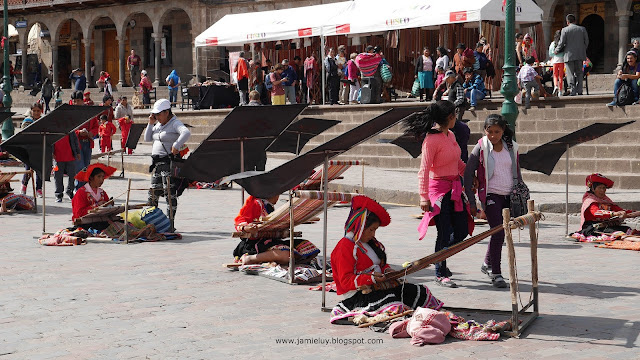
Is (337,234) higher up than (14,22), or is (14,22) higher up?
(14,22)

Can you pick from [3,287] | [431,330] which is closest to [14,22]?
[3,287]

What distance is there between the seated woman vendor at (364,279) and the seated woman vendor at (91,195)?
5.08 m

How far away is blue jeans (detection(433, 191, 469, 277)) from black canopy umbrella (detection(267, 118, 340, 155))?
3.79 metres

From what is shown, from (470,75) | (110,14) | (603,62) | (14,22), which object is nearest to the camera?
(470,75)

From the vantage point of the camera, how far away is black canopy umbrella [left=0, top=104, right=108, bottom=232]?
11898 mm

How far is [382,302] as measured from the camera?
6660 mm

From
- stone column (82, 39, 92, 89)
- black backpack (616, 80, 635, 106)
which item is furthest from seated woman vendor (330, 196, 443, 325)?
stone column (82, 39, 92, 89)

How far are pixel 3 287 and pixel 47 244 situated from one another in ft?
8.90

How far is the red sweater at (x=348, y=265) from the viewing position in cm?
671

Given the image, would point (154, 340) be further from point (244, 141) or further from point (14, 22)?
point (14, 22)

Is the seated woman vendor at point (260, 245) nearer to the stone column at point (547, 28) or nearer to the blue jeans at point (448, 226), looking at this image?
the blue jeans at point (448, 226)

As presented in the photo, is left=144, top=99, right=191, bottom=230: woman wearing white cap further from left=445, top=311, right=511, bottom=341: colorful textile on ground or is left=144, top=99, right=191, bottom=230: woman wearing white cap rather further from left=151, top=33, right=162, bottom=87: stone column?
left=151, top=33, right=162, bottom=87: stone column

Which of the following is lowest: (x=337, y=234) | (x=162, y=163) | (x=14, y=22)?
(x=337, y=234)

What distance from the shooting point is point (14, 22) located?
47.9 meters
